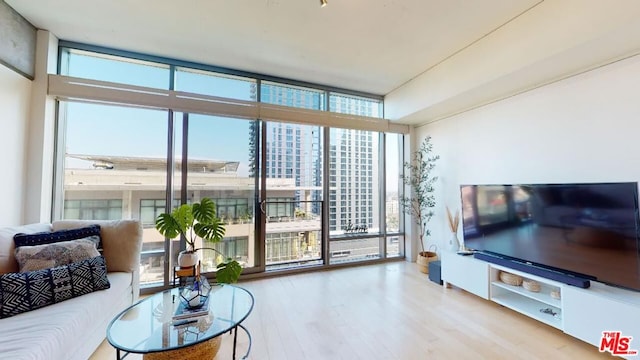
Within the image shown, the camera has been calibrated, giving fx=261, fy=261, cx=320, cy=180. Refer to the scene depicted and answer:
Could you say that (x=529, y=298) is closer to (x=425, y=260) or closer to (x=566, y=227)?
(x=566, y=227)

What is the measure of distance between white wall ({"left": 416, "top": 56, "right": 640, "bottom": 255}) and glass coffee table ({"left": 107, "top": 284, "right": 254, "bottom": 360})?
118 inches

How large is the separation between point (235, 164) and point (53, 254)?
75.1 inches

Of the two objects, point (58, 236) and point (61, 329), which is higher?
point (58, 236)

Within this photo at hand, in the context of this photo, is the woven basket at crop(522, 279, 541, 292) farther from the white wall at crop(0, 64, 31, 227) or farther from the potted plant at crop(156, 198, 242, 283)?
the white wall at crop(0, 64, 31, 227)

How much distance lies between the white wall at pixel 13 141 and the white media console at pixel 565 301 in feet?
14.7

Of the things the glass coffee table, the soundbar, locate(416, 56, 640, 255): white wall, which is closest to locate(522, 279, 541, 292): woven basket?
the soundbar

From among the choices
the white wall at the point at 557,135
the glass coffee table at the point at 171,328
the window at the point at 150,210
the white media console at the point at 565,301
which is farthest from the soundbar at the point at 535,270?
the window at the point at 150,210

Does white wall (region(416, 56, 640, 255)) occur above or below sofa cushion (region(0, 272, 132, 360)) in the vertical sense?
above

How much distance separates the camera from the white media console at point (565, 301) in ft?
5.83

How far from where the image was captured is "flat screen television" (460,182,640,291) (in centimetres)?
190

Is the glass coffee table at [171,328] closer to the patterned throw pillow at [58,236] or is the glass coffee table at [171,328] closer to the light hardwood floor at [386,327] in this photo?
the light hardwood floor at [386,327]

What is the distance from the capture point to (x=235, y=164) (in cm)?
346

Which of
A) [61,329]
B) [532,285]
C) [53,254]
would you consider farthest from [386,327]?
[53,254]

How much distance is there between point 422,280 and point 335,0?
130 inches
